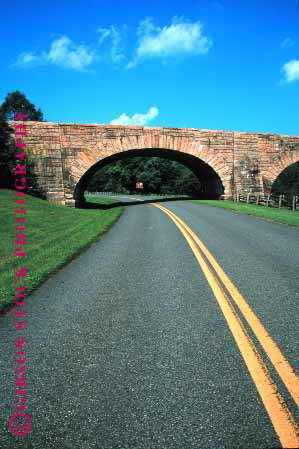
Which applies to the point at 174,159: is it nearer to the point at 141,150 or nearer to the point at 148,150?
the point at 148,150

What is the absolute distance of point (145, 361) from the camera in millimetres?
2967

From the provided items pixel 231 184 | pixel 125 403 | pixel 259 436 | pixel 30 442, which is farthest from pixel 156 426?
pixel 231 184

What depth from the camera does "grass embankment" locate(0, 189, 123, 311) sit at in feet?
19.3

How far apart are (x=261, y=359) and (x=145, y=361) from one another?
3.57ft

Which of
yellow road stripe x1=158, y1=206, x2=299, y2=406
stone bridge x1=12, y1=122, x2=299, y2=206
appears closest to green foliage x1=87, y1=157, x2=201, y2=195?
stone bridge x1=12, y1=122, x2=299, y2=206

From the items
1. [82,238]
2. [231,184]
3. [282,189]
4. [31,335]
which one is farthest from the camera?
[282,189]

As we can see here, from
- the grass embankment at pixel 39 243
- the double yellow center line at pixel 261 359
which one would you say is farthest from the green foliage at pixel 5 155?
the double yellow center line at pixel 261 359

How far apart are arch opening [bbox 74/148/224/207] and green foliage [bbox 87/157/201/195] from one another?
1479 inches

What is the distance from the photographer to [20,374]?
2826 mm

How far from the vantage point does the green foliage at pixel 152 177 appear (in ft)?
242

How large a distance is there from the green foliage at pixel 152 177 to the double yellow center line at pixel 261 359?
67.9 meters

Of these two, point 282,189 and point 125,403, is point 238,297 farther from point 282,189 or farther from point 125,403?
point 282,189

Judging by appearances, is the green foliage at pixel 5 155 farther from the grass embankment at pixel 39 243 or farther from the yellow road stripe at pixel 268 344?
the yellow road stripe at pixel 268 344

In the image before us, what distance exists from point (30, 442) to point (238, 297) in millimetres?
3277
